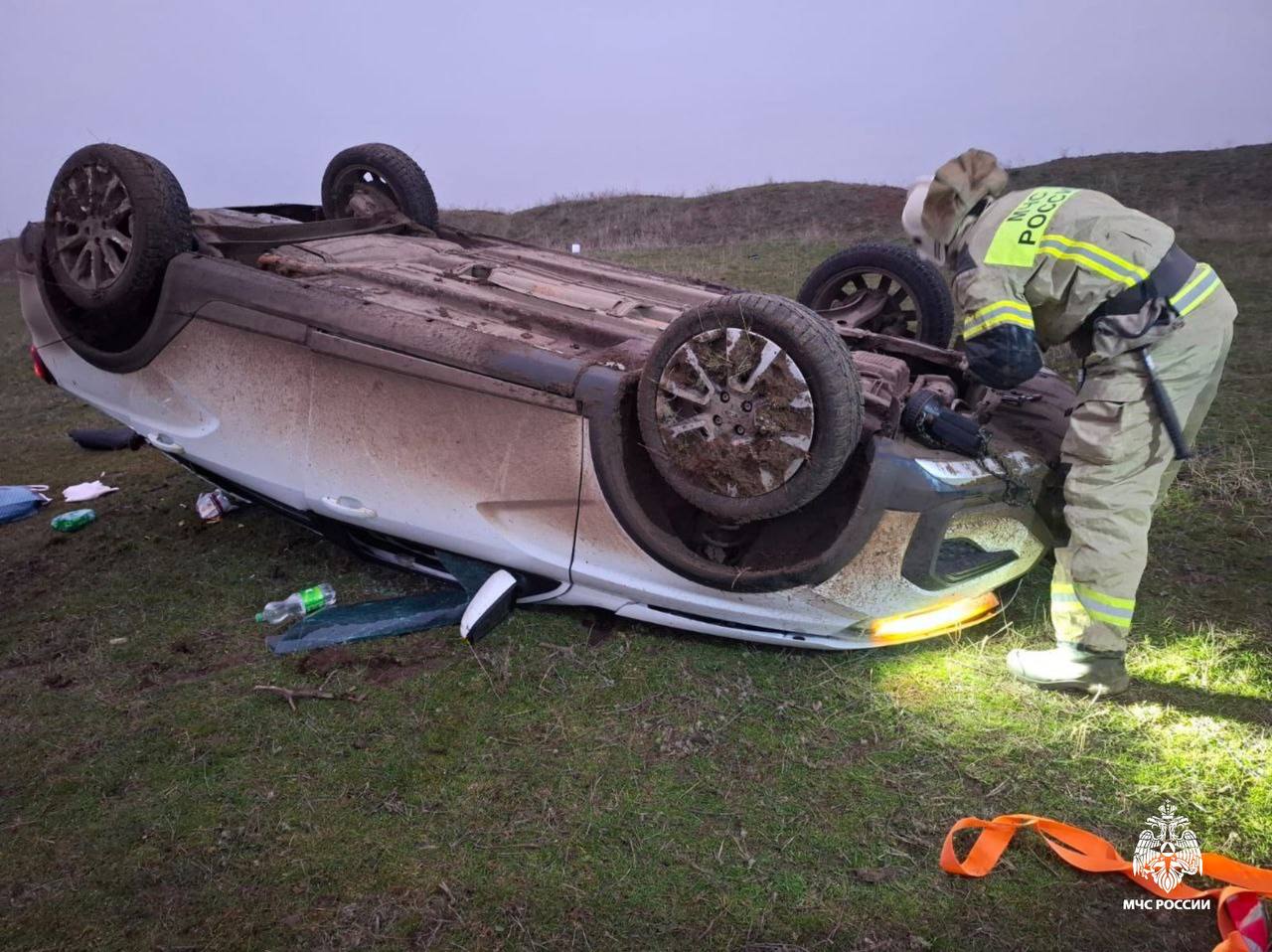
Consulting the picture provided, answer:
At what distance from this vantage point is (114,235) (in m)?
3.39

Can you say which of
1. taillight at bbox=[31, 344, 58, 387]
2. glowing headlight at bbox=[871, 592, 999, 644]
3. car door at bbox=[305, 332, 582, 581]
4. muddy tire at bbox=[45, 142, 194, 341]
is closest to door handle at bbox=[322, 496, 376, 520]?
car door at bbox=[305, 332, 582, 581]

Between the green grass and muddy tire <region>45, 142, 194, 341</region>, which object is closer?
the green grass

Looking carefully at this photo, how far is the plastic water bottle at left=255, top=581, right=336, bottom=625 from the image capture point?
3314mm

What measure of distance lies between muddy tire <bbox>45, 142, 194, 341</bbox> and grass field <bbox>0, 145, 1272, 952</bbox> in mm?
1143

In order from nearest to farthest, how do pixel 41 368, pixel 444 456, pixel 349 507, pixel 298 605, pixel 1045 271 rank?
1. pixel 1045 271
2. pixel 444 456
3. pixel 349 507
4. pixel 298 605
5. pixel 41 368

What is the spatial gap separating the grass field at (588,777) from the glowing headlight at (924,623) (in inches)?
3.7

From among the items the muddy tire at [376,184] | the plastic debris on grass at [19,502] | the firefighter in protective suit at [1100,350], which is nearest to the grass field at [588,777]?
the firefighter in protective suit at [1100,350]

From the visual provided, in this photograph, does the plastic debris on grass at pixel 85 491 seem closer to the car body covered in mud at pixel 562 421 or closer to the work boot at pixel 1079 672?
the car body covered in mud at pixel 562 421

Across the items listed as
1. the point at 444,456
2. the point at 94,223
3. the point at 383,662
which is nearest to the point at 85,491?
the point at 94,223

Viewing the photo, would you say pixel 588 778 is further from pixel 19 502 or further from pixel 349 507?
pixel 19 502

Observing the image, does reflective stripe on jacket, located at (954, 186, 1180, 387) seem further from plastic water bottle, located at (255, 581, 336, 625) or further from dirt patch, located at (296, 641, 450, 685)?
plastic water bottle, located at (255, 581, 336, 625)

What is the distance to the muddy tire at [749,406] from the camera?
7.98ft

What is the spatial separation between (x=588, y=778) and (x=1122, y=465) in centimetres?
183

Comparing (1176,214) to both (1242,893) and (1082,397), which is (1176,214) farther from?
(1242,893)
